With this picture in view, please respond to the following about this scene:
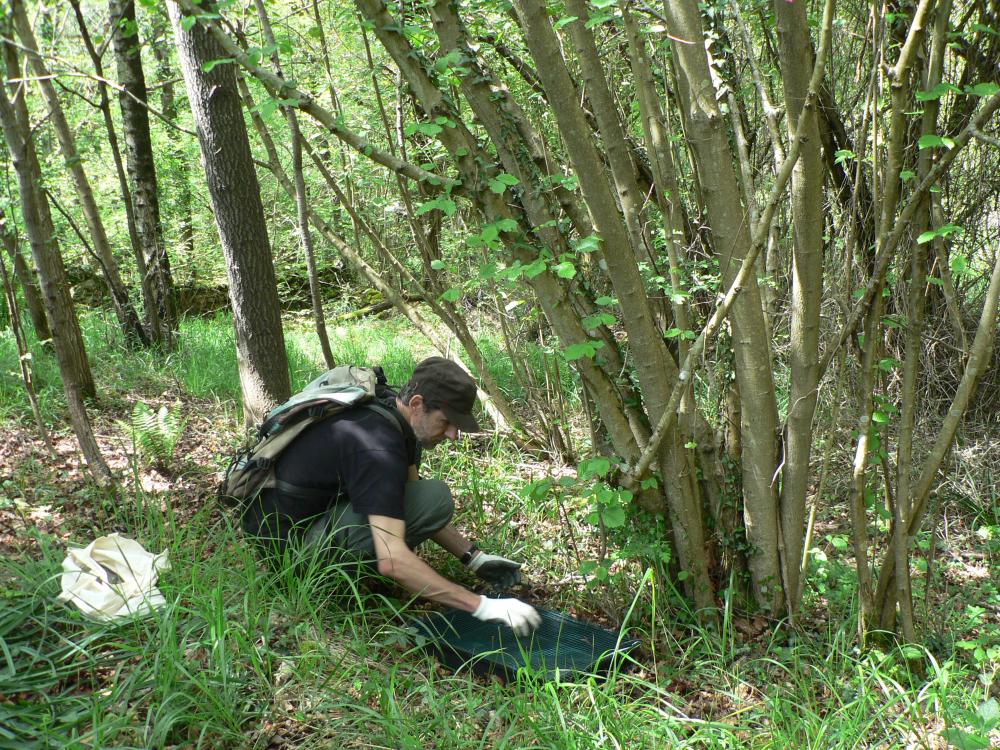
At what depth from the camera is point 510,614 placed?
8.97ft

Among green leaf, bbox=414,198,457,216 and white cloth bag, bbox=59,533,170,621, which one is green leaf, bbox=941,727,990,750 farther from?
white cloth bag, bbox=59,533,170,621

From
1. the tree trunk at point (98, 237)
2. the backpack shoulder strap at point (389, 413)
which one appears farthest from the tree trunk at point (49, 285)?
the tree trunk at point (98, 237)

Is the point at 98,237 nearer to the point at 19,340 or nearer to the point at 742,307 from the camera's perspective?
the point at 19,340

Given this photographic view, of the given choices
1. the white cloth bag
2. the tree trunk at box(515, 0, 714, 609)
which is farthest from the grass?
the tree trunk at box(515, 0, 714, 609)

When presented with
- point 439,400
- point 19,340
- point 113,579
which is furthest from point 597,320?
point 19,340

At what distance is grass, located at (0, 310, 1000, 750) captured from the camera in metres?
2.12

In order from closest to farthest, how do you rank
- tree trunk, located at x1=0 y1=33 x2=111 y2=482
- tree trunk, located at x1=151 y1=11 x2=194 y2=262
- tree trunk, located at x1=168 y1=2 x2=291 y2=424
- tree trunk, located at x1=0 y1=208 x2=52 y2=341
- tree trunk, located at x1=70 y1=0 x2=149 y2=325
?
tree trunk, located at x1=0 y1=33 x2=111 y2=482 → tree trunk, located at x1=0 y1=208 x2=52 y2=341 → tree trunk, located at x1=168 y1=2 x2=291 y2=424 → tree trunk, located at x1=70 y1=0 x2=149 y2=325 → tree trunk, located at x1=151 y1=11 x2=194 y2=262

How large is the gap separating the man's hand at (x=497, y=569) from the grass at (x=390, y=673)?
0.42ft

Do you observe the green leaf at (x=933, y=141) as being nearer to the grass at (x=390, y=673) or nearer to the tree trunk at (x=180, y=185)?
the grass at (x=390, y=673)

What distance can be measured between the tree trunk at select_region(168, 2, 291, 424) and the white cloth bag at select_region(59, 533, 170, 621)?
6.06ft

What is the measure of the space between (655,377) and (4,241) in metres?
3.56

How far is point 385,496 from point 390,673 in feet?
1.96

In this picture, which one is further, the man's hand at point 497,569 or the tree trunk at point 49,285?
the tree trunk at point 49,285

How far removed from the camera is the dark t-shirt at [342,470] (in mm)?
2709
